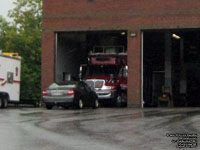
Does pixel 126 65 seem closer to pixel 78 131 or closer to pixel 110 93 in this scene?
pixel 110 93

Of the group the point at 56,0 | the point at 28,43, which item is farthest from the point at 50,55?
the point at 28,43

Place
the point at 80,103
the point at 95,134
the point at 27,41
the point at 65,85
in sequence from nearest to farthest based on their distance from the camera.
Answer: the point at 95,134
the point at 65,85
the point at 80,103
the point at 27,41

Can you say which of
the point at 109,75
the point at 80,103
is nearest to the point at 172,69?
the point at 109,75

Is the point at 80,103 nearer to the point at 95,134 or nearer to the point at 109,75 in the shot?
the point at 109,75

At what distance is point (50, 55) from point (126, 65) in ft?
15.0

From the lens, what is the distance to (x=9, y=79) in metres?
35.0

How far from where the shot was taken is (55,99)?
95.9ft

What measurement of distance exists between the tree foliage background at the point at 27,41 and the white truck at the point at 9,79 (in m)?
27.4

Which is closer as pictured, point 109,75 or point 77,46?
point 109,75

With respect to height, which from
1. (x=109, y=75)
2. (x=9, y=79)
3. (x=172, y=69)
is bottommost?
(x=9, y=79)

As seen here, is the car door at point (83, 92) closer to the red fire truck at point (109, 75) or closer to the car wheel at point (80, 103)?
the car wheel at point (80, 103)

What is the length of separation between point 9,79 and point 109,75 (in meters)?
5.77

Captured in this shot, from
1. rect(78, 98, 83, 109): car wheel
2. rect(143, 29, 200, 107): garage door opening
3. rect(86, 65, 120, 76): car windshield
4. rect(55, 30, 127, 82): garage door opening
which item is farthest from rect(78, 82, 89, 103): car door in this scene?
rect(143, 29, 200, 107): garage door opening

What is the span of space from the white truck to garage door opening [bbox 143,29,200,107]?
895 cm
